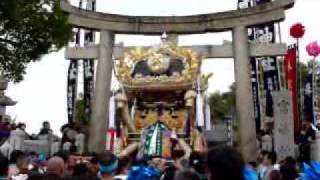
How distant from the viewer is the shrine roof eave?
18.1 metres

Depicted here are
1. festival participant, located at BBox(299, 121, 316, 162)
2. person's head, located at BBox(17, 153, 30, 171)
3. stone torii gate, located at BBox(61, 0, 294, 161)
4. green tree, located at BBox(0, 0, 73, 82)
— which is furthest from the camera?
stone torii gate, located at BBox(61, 0, 294, 161)

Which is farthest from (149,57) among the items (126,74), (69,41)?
(69,41)

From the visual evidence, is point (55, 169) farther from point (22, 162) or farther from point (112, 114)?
point (112, 114)

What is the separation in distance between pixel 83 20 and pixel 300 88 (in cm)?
860

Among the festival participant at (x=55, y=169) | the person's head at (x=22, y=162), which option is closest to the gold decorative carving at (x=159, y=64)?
the person's head at (x=22, y=162)

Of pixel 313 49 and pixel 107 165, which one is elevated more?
pixel 313 49

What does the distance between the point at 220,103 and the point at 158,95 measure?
38.6 metres

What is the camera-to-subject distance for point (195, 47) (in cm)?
A: 1906

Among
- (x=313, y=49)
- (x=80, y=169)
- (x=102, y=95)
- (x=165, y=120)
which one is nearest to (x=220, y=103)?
(x=313, y=49)

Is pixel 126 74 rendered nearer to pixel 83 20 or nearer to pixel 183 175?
pixel 83 20

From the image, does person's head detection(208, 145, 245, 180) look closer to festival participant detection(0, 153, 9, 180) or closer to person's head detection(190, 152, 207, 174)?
festival participant detection(0, 153, 9, 180)

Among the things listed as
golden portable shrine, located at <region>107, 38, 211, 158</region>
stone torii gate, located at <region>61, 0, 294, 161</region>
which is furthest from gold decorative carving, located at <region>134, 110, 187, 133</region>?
stone torii gate, located at <region>61, 0, 294, 161</region>

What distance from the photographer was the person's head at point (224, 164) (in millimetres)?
3062

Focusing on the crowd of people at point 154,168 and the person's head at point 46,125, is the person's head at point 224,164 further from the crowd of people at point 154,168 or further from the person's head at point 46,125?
the person's head at point 46,125
